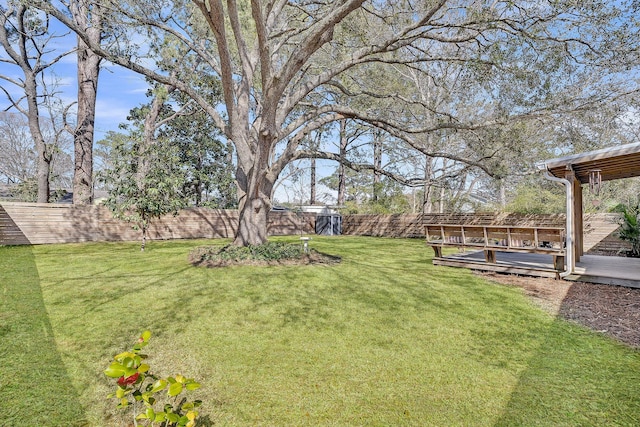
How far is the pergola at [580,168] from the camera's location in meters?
6.06

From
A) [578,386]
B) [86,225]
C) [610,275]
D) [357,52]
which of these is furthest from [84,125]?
[610,275]

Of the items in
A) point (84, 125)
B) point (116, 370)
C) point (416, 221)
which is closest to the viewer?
point (116, 370)

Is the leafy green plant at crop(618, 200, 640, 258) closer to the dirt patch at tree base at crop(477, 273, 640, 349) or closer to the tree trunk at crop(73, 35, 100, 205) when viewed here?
the dirt patch at tree base at crop(477, 273, 640, 349)

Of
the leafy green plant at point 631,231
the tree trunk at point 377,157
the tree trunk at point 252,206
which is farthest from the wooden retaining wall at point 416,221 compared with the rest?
the tree trunk at point 252,206

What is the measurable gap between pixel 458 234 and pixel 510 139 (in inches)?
184

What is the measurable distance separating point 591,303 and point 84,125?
17312mm

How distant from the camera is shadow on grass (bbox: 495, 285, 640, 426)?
2.27m

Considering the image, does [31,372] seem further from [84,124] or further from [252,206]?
[84,124]

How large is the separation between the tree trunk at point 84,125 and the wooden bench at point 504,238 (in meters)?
13.7

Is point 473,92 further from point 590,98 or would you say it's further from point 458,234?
point 458,234

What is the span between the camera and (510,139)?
1013cm

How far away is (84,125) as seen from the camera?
1319 cm

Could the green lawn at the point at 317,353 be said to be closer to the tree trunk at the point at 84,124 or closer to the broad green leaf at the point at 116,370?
the broad green leaf at the point at 116,370

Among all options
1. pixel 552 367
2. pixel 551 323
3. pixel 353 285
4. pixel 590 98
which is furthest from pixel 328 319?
pixel 590 98
